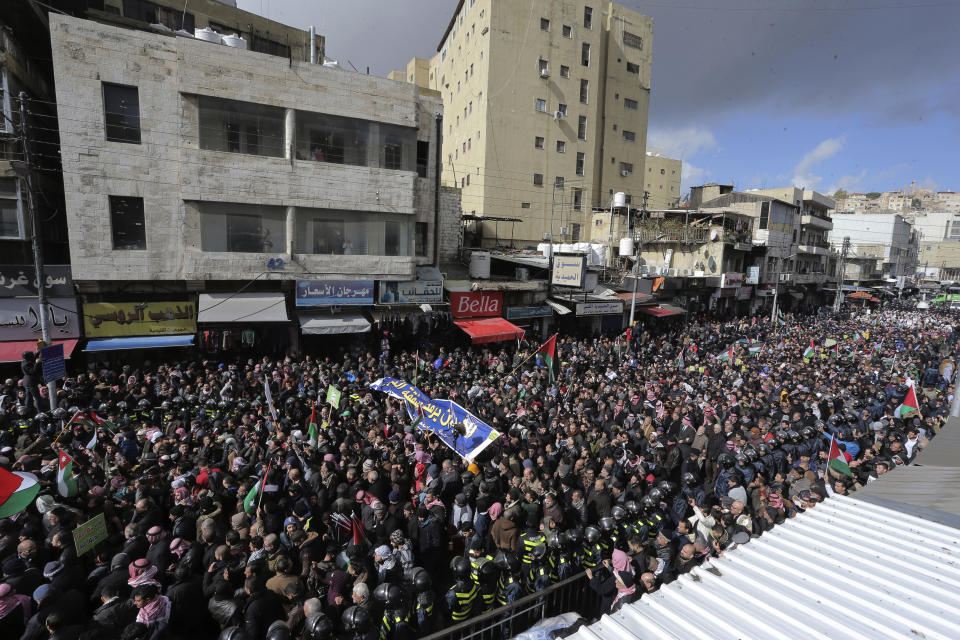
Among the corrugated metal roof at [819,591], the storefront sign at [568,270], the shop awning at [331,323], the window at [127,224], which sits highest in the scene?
the window at [127,224]

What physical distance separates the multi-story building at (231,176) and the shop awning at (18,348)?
5.56 feet

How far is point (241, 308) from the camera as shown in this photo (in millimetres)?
16609

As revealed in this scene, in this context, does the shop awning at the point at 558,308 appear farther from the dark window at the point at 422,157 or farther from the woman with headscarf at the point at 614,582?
the woman with headscarf at the point at 614,582

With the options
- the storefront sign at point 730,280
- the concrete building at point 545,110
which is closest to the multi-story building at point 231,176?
the concrete building at point 545,110

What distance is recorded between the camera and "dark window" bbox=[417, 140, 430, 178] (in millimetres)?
20172

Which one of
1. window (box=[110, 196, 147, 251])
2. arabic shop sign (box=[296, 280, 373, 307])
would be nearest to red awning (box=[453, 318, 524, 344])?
arabic shop sign (box=[296, 280, 373, 307])

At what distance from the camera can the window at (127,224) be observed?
50.1 feet

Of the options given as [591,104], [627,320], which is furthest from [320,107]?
[591,104]

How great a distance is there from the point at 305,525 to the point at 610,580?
Result: 4.23m

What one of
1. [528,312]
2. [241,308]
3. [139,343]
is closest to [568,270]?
[528,312]

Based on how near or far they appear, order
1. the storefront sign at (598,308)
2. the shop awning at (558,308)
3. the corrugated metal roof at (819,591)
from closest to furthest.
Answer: the corrugated metal roof at (819,591), the shop awning at (558,308), the storefront sign at (598,308)

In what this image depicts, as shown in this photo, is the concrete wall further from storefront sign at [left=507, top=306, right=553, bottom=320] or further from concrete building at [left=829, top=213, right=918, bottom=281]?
concrete building at [left=829, top=213, right=918, bottom=281]

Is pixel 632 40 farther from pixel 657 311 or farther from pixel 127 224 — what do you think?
pixel 127 224

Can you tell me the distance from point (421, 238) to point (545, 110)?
18671 mm
